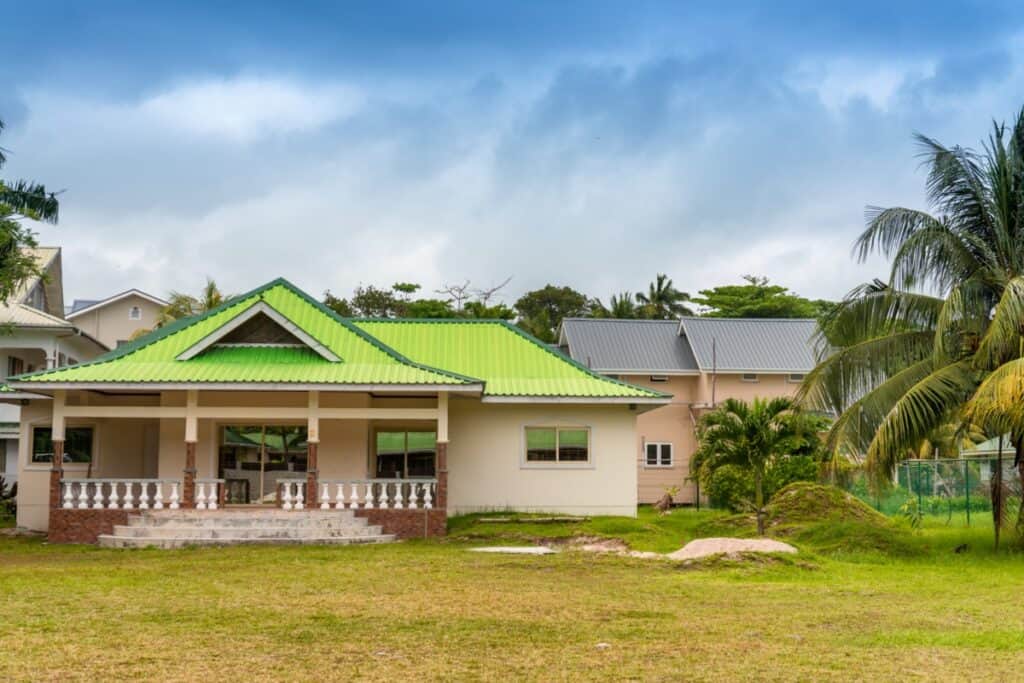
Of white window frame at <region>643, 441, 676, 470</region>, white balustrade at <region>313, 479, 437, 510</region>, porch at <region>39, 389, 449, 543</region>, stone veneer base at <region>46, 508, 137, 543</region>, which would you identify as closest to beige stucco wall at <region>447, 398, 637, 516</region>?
porch at <region>39, 389, 449, 543</region>

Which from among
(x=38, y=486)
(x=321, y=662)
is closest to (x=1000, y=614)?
(x=321, y=662)

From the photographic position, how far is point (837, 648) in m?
9.78

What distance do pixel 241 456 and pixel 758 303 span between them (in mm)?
40748

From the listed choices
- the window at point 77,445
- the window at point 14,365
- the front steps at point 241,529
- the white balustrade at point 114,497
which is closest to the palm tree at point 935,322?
the front steps at point 241,529

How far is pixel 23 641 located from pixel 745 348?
3641cm

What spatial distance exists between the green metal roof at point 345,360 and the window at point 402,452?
5.93 feet

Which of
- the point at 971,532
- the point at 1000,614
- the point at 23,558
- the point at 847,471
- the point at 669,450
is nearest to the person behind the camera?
the point at 1000,614

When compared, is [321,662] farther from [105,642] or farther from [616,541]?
[616,541]

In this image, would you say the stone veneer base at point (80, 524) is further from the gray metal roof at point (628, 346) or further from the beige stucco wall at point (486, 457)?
the gray metal roof at point (628, 346)

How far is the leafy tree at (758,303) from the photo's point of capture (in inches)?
2394

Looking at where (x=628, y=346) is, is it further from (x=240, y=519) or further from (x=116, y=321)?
(x=240, y=519)

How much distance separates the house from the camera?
22047mm

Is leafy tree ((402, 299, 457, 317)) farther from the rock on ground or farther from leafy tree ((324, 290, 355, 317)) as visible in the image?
the rock on ground

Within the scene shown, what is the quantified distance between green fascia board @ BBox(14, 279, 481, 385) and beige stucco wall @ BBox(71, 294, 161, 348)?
29.3m
